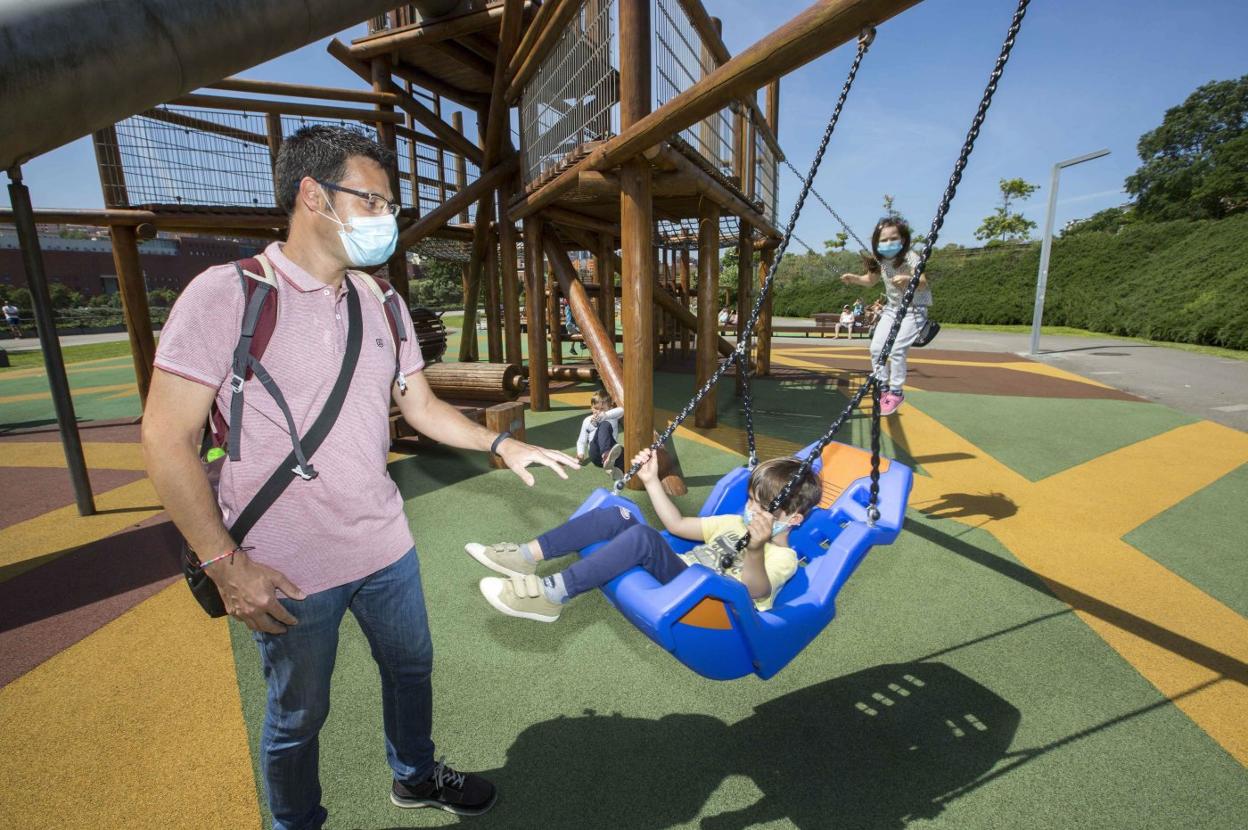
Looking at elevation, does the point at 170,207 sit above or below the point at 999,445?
above

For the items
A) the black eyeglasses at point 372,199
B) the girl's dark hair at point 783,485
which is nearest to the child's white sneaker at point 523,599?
the girl's dark hair at point 783,485

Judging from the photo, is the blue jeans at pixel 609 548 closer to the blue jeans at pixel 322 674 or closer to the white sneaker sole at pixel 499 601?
the white sneaker sole at pixel 499 601

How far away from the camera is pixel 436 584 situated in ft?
11.5

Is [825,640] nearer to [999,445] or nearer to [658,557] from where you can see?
[658,557]

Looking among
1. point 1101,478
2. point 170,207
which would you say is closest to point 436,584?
point 1101,478

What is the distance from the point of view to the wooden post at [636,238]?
4.14 meters

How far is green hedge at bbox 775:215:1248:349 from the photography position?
1662 centimetres

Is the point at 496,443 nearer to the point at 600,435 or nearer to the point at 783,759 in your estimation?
the point at 783,759

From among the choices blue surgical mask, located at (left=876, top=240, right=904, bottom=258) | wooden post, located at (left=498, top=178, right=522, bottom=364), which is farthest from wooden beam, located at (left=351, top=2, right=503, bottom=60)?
blue surgical mask, located at (left=876, top=240, right=904, bottom=258)

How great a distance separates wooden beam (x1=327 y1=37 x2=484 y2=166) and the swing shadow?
328 inches

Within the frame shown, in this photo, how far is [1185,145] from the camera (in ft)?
181

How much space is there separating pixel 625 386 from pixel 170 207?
6.27 m

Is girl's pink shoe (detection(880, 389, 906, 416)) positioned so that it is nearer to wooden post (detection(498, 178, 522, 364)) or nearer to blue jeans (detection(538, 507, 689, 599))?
blue jeans (detection(538, 507, 689, 599))

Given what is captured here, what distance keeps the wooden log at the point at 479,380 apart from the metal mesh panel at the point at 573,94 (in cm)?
242
